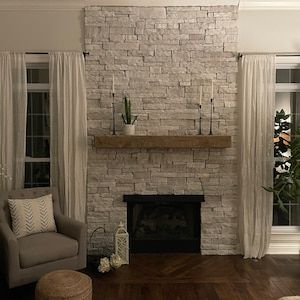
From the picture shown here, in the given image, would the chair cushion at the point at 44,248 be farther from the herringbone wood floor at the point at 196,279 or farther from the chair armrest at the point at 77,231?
the herringbone wood floor at the point at 196,279

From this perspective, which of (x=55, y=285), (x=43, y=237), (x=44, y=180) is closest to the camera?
(x=55, y=285)

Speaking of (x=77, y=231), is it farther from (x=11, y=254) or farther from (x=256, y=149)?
(x=256, y=149)

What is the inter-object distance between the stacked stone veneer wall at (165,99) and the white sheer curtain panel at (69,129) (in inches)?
4.3

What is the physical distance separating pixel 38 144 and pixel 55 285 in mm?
2293

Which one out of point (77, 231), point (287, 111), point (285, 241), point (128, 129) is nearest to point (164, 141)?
point (128, 129)

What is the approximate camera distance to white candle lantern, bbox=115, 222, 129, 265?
432 cm

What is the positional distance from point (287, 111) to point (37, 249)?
339cm

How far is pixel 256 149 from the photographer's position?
4539mm

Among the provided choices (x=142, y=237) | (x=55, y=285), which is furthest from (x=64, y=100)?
(x=55, y=285)

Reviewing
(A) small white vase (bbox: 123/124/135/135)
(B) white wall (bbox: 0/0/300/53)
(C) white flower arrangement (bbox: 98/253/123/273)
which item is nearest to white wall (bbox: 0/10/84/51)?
(B) white wall (bbox: 0/0/300/53)

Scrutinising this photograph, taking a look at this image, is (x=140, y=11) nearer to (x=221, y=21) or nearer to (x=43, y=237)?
(x=221, y=21)

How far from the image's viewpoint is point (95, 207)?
4.66 metres

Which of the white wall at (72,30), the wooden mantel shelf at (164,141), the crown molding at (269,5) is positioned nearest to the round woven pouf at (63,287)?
the wooden mantel shelf at (164,141)

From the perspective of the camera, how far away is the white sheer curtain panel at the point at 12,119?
14.7 feet
